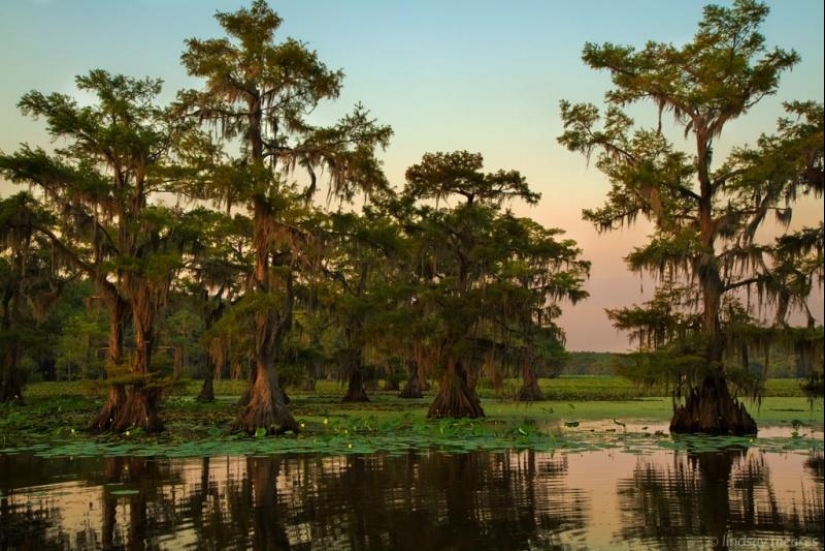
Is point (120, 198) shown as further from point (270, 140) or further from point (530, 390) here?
point (530, 390)

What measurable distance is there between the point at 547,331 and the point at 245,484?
2645cm

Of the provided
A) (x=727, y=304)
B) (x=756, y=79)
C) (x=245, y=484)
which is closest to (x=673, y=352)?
(x=727, y=304)

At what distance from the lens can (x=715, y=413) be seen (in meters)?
20.4

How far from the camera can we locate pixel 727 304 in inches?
829

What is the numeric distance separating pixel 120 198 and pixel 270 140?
5.00 m

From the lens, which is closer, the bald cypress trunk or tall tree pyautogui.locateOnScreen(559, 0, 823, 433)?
tall tree pyautogui.locateOnScreen(559, 0, 823, 433)

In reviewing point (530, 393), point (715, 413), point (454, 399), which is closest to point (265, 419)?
point (454, 399)

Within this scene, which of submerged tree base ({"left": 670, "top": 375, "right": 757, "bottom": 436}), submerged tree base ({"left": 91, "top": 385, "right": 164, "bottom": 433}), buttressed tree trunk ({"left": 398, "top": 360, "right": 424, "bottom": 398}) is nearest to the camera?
submerged tree base ({"left": 670, "top": 375, "right": 757, "bottom": 436})

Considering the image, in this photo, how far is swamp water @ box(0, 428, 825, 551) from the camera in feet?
27.0

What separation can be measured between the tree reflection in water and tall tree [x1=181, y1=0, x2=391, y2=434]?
39.5 feet

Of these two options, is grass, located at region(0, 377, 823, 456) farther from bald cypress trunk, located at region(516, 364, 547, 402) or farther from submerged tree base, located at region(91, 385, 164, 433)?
bald cypress trunk, located at region(516, 364, 547, 402)

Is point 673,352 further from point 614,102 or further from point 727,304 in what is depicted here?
point 614,102

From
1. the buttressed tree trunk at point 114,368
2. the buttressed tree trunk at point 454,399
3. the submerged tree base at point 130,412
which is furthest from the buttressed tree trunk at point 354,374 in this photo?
the submerged tree base at point 130,412

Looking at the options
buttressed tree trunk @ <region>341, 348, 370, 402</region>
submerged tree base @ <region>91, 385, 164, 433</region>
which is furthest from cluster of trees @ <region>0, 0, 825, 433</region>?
buttressed tree trunk @ <region>341, 348, 370, 402</region>
